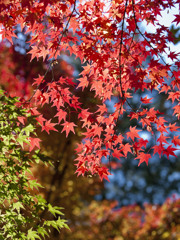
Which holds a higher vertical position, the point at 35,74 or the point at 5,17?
the point at 35,74

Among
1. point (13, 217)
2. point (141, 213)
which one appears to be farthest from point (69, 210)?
point (13, 217)

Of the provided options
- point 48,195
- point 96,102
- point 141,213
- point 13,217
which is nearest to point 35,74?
point 96,102

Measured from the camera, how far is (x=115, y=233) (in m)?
7.52

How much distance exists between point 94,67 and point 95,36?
36cm

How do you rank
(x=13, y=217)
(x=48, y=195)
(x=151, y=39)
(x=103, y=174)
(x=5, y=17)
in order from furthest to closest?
(x=48, y=195), (x=103, y=174), (x=151, y=39), (x=5, y=17), (x=13, y=217)

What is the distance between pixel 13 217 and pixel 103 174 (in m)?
1.19

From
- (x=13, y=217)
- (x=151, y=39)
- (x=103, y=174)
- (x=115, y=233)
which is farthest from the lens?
(x=115, y=233)

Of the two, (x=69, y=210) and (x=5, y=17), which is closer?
(x=5, y=17)

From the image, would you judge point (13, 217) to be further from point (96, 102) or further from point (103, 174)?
point (96, 102)

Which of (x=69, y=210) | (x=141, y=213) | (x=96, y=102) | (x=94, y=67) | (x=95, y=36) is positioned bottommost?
(x=69, y=210)

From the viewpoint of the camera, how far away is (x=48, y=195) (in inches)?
255

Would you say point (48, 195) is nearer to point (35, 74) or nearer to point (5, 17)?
point (35, 74)

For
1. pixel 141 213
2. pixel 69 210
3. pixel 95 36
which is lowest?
pixel 69 210

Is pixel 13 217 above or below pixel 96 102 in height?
below
